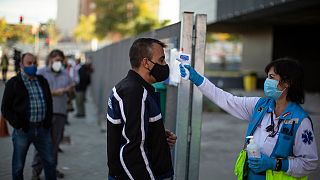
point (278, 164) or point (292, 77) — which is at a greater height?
point (292, 77)

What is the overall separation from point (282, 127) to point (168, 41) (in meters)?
2.01

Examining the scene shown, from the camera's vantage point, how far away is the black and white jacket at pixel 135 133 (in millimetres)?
3002

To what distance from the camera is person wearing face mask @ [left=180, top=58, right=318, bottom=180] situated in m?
3.25

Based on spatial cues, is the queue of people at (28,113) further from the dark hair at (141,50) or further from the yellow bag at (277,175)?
the yellow bag at (277,175)

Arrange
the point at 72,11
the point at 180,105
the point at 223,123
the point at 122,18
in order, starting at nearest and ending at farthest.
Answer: the point at 180,105
the point at 223,123
the point at 122,18
the point at 72,11

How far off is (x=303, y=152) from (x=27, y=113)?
11.4ft

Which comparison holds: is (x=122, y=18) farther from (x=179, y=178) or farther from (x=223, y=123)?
(x=179, y=178)

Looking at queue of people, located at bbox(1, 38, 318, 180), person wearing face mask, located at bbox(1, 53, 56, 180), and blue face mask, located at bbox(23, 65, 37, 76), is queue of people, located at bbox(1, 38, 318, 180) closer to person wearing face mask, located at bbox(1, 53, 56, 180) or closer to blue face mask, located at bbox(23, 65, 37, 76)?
person wearing face mask, located at bbox(1, 53, 56, 180)

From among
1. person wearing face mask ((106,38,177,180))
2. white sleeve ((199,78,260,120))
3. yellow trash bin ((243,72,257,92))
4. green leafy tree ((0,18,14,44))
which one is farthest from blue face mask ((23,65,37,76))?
yellow trash bin ((243,72,257,92))

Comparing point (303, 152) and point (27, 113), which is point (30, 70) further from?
point (303, 152)

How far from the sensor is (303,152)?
327 centimetres

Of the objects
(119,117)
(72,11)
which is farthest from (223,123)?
(72,11)

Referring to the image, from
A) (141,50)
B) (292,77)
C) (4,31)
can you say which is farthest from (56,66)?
(292,77)

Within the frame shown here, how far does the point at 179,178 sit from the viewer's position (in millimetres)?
4410
